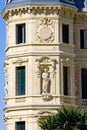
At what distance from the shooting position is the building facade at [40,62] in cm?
5538

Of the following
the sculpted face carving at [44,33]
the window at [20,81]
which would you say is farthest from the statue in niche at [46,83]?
the sculpted face carving at [44,33]

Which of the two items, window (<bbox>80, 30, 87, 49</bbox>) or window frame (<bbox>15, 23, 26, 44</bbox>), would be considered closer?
window frame (<bbox>15, 23, 26, 44</bbox>)

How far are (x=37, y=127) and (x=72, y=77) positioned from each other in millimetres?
5354

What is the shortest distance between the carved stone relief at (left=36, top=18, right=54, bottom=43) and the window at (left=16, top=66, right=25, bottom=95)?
9.61ft

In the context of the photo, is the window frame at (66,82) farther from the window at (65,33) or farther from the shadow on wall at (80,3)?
the shadow on wall at (80,3)

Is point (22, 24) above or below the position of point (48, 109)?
above

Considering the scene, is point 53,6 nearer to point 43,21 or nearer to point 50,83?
point 43,21

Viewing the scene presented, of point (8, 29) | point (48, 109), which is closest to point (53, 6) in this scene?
Answer: point (8, 29)

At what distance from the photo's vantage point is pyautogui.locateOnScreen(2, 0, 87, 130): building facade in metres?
55.4

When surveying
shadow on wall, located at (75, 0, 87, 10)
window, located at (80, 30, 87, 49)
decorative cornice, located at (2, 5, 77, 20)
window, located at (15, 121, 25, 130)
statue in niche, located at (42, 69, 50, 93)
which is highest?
shadow on wall, located at (75, 0, 87, 10)

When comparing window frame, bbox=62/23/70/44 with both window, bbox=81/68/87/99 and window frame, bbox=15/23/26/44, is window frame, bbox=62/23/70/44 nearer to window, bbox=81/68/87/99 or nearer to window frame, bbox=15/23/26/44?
window, bbox=81/68/87/99

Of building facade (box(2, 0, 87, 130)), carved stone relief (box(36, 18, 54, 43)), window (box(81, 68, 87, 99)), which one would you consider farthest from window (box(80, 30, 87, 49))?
carved stone relief (box(36, 18, 54, 43))

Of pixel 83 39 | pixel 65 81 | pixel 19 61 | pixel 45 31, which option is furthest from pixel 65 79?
pixel 83 39

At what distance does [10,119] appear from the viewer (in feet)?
184
